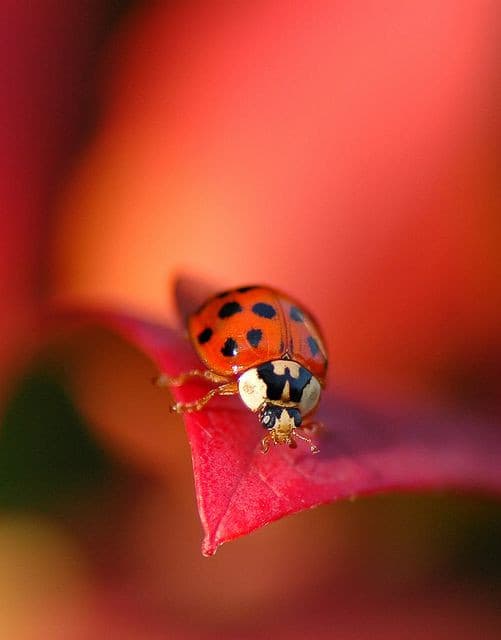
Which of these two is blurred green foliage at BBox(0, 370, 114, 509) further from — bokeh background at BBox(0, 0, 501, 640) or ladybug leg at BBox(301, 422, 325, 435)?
ladybug leg at BBox(301, 422, 325, 435)

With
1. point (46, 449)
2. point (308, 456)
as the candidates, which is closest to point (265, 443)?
point (308, 456)

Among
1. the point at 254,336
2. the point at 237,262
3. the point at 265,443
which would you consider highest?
the point at 237,262

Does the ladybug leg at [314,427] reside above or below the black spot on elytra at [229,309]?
below

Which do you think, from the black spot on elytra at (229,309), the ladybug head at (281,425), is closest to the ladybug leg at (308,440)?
the ladybug head at (281,425)

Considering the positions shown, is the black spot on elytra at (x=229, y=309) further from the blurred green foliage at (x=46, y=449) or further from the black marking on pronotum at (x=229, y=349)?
the blurred green foliage at (x=46, y=449)

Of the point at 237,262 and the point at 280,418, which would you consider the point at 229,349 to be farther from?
the point at 237,262

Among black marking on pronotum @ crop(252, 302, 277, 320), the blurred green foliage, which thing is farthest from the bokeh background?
black marking on pronotum @ crop(252, 302, 277, 320)
